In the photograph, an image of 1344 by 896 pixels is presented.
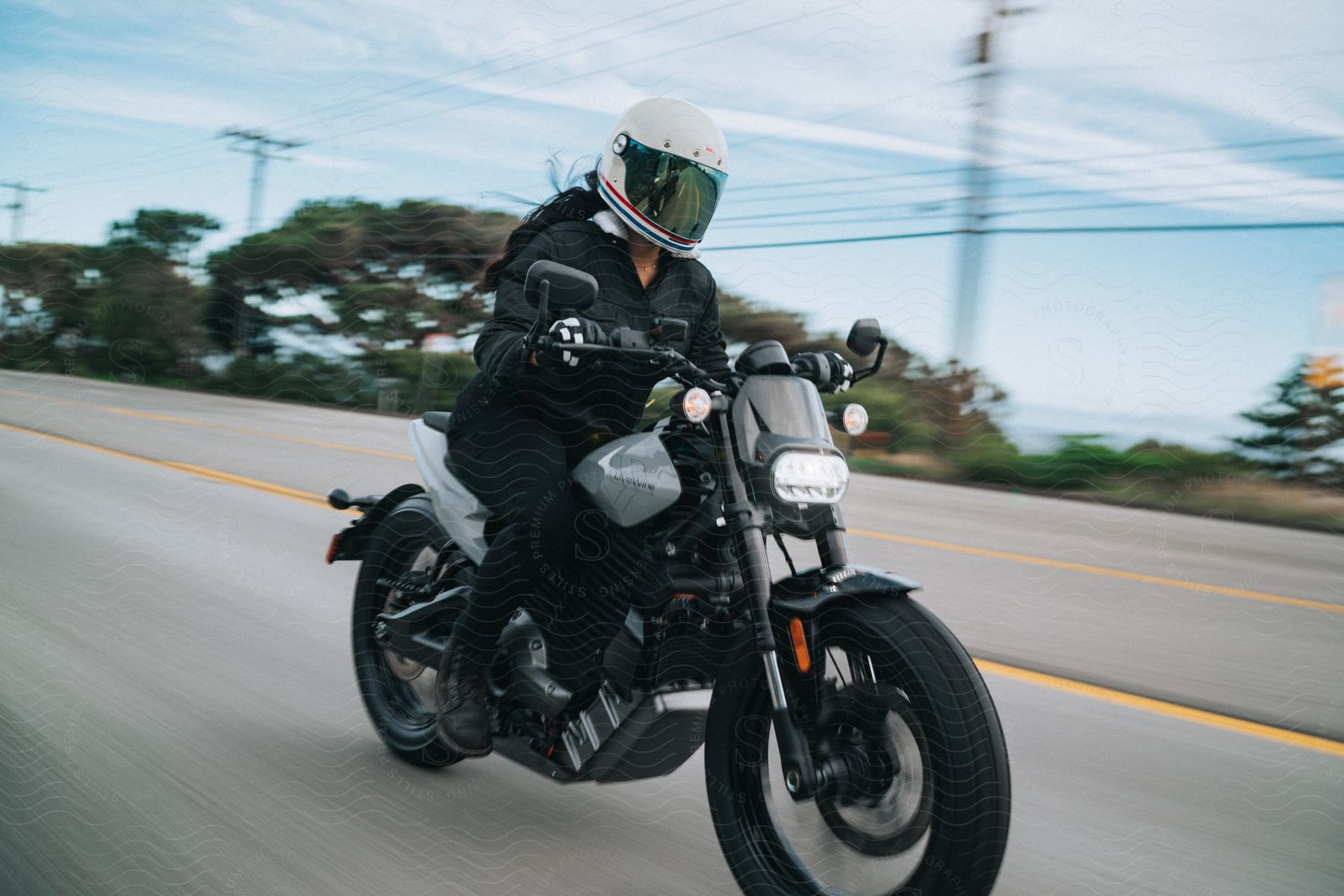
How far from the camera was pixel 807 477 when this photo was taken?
2.29 m

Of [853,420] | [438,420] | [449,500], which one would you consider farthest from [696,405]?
[438,420]

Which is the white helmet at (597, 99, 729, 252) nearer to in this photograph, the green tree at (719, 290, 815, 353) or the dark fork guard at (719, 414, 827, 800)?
the dark fork guard at (719, 414, 827, 800)

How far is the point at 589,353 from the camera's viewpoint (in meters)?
2.41

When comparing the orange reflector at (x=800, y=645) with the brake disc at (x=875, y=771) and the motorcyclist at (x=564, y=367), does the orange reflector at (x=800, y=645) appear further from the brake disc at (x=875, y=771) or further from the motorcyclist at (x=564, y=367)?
the motorcyclist at (x=564, y=367)

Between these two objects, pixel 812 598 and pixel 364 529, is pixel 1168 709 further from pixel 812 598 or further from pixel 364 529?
pixel 364 529

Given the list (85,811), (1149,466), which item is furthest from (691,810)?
(1149,466)

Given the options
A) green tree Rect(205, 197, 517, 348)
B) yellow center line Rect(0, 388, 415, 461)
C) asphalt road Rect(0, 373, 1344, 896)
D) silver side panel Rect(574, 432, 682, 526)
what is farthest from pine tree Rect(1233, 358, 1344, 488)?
yellow center line Rect(0, 388, 415, 461)

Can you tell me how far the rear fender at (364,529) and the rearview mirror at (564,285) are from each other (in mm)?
1346

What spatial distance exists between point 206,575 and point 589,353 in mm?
3703

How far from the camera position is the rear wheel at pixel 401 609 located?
3.26 metres

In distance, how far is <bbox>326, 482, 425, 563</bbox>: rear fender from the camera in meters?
3.49

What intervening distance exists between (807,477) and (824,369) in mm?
345

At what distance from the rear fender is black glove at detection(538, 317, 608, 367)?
4.11 ft

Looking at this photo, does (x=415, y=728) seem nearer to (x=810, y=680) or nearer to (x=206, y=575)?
(x=810, y=680)
